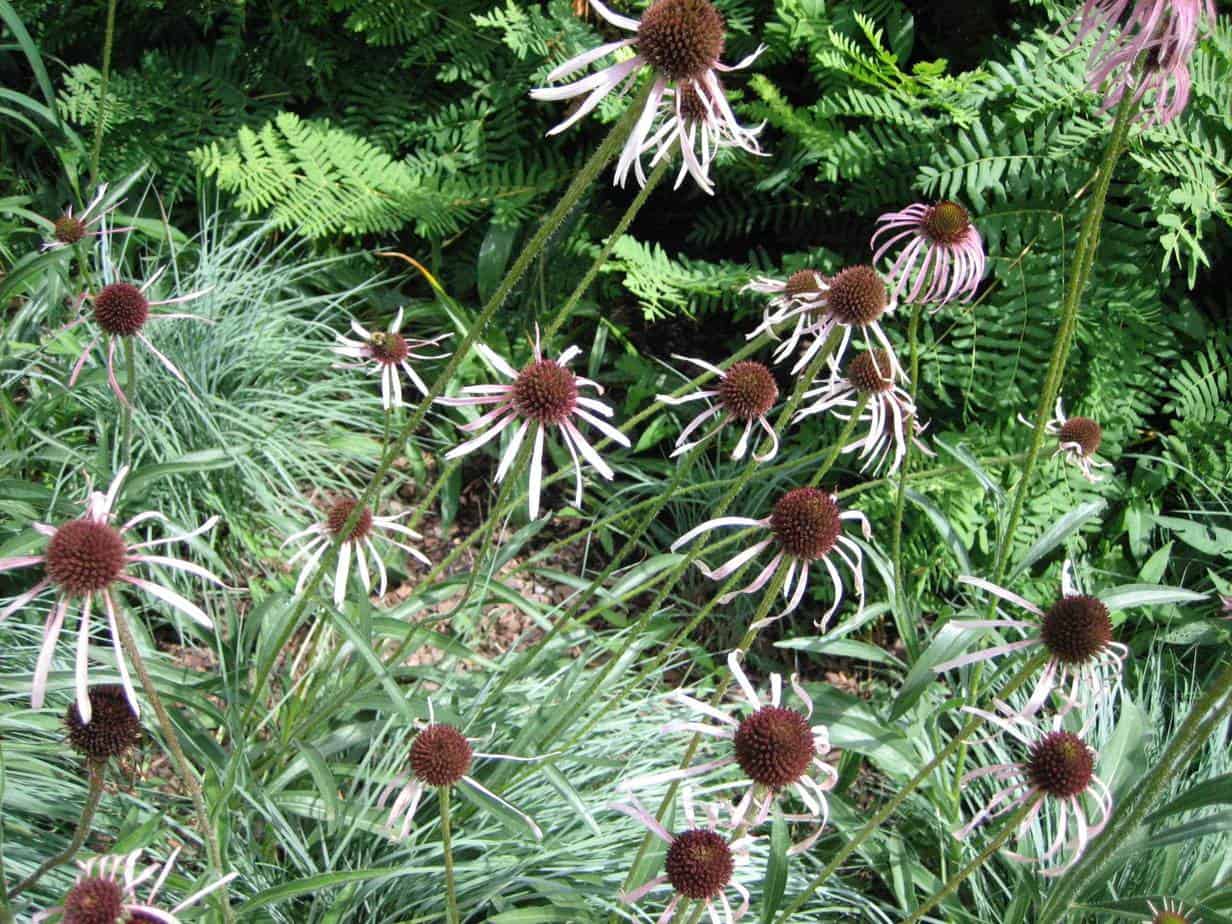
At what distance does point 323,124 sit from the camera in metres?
3.39

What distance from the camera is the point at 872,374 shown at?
1822 mm

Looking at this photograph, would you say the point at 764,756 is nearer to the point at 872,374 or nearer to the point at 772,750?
the point at 772,750

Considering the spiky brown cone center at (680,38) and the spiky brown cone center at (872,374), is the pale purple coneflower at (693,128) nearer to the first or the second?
the spiky brown cone center at (680,38)

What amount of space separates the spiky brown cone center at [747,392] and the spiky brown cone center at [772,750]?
23.2 inches

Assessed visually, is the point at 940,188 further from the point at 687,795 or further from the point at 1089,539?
the point at 687,795

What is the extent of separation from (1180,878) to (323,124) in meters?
2.89

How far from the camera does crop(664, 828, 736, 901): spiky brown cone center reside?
1.31 meters

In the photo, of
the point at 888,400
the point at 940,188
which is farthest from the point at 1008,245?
the point at 888,400

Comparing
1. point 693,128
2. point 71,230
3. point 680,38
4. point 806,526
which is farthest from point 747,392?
point 71,230

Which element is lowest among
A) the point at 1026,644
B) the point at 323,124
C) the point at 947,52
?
the point at 1026,644

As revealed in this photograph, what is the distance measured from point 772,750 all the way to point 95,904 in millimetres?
735

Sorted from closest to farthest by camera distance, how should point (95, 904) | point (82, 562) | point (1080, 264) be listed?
point (95, 904) < point (82, 562) < point (1080, 264)

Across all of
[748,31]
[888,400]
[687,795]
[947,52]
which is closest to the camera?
[687,795]

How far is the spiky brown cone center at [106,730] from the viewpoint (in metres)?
1.30
